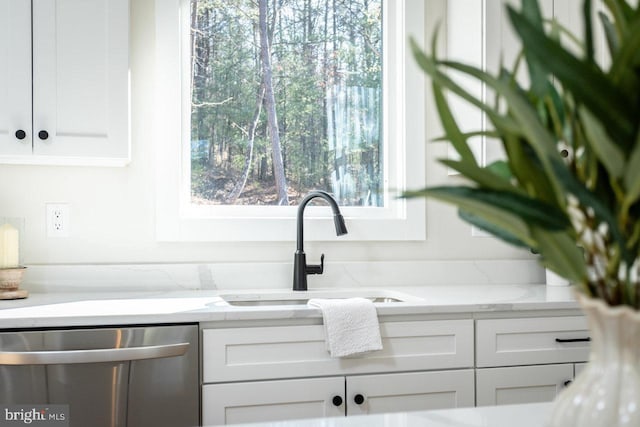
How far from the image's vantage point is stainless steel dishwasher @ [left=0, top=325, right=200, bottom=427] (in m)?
1.62

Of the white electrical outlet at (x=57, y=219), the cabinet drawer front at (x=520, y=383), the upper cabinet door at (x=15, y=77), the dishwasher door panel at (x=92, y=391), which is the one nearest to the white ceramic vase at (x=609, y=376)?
the dishwasher door panel at (x=92, y=391)

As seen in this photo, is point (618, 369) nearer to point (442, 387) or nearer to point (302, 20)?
point (442, 387)

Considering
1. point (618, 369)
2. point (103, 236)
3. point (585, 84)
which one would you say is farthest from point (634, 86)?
point (103, 236)

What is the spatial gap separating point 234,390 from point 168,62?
1.28 meters

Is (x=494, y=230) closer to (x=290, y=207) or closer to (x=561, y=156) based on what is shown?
(x=561, y=156)

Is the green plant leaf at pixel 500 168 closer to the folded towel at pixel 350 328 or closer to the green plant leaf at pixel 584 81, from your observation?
the green plant leaf at pixel 584 81

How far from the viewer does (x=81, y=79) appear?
2.03m

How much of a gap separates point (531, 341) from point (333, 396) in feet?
2.21

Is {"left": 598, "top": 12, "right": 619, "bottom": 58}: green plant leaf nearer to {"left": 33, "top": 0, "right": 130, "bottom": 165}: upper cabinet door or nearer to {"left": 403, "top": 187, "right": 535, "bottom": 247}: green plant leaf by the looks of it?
{"left": 403, "top": 187, "right": 535, "bottom": 247}: green plant leaf

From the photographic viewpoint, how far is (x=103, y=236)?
231 cm

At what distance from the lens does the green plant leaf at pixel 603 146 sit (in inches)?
18.3

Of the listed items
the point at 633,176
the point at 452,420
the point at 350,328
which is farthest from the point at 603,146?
the point at 350,328

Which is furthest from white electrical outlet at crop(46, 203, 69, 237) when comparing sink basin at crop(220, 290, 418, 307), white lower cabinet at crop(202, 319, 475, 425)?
white lower cabinet at crop(202, 319, 475, 425)

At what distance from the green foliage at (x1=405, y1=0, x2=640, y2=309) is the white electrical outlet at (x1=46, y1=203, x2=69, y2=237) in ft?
6.59
